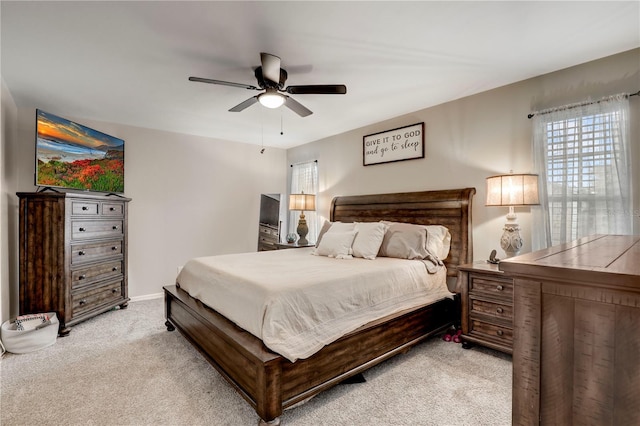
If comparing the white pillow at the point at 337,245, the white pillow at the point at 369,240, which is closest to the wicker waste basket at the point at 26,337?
the white pillow at the point at 337,245

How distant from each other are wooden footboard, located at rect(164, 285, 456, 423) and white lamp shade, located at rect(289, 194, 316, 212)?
7.61 ft

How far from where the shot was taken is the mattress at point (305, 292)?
1.84m

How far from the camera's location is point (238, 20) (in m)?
1.96

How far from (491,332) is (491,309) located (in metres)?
0.19

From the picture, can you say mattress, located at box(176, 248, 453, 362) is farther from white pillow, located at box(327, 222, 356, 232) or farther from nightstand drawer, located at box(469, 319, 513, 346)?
white pillow, located at box(327, 222, 356, 232)

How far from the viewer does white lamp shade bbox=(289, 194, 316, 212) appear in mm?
4793

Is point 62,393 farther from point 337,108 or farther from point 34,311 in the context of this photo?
point 337,108

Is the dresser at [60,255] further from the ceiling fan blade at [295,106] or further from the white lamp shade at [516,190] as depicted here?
the white lamp shade at [516,190]

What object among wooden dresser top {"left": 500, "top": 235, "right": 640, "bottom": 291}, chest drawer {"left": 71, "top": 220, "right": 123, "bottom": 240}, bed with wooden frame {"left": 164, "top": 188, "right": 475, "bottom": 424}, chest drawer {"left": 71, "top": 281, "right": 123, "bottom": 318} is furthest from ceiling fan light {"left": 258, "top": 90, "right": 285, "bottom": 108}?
chest drawer {"left": 71, "top": 281, "right": 123, "bottom": 318}

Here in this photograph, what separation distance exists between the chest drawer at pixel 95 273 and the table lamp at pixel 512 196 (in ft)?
13.9

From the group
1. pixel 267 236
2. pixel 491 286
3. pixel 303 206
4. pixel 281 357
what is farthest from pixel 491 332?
pixel 267 236

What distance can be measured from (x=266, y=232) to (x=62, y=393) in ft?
11.8

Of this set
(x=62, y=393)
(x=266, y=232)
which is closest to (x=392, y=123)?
(x=266, y=232)

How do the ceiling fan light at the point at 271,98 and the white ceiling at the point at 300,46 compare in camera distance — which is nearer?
the white ceiling at the point at 300,46
